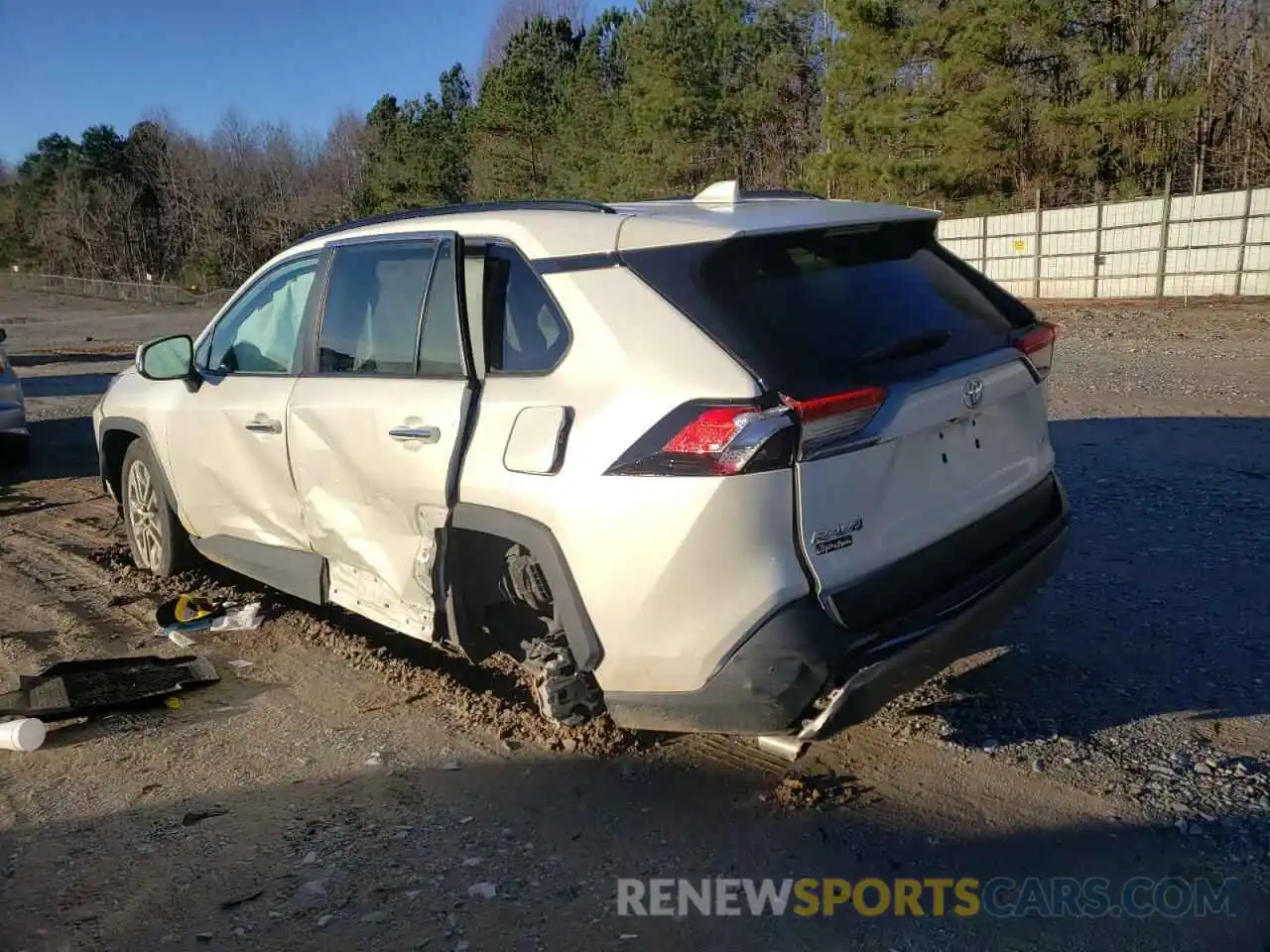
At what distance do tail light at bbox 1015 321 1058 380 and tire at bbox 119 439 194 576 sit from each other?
4.11m

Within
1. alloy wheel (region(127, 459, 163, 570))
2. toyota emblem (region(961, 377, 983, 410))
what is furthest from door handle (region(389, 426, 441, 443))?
alloy wheel (region(127, 459, 163, 570))

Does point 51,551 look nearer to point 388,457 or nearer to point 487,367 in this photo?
point 388,457

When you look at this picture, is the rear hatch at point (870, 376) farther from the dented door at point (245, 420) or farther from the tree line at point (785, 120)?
the tree line at point (785, 120)

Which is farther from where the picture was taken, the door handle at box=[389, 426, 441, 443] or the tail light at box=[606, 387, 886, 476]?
the door handle at box=[389, 426, 441, 443]

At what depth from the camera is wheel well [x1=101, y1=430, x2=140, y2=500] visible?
565 cm

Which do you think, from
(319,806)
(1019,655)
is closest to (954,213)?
(1019,655)

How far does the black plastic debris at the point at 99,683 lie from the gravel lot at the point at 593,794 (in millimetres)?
93

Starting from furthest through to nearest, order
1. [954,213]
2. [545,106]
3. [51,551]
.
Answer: [545,106] < [954,213] < [51,551]

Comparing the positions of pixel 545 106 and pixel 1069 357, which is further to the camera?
pixel 545 106

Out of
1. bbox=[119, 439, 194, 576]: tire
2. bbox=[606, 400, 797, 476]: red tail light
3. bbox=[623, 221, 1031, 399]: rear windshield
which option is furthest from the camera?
bbox=[119, 439, 194, 576]: tire

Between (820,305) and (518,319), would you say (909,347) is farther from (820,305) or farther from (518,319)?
(518,319)

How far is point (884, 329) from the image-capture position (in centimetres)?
308

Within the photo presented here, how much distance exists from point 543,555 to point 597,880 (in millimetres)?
935

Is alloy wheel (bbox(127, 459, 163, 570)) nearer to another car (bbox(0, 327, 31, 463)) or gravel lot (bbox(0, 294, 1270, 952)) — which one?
gravel lot (bbox(0, 294, 1270, 952))
